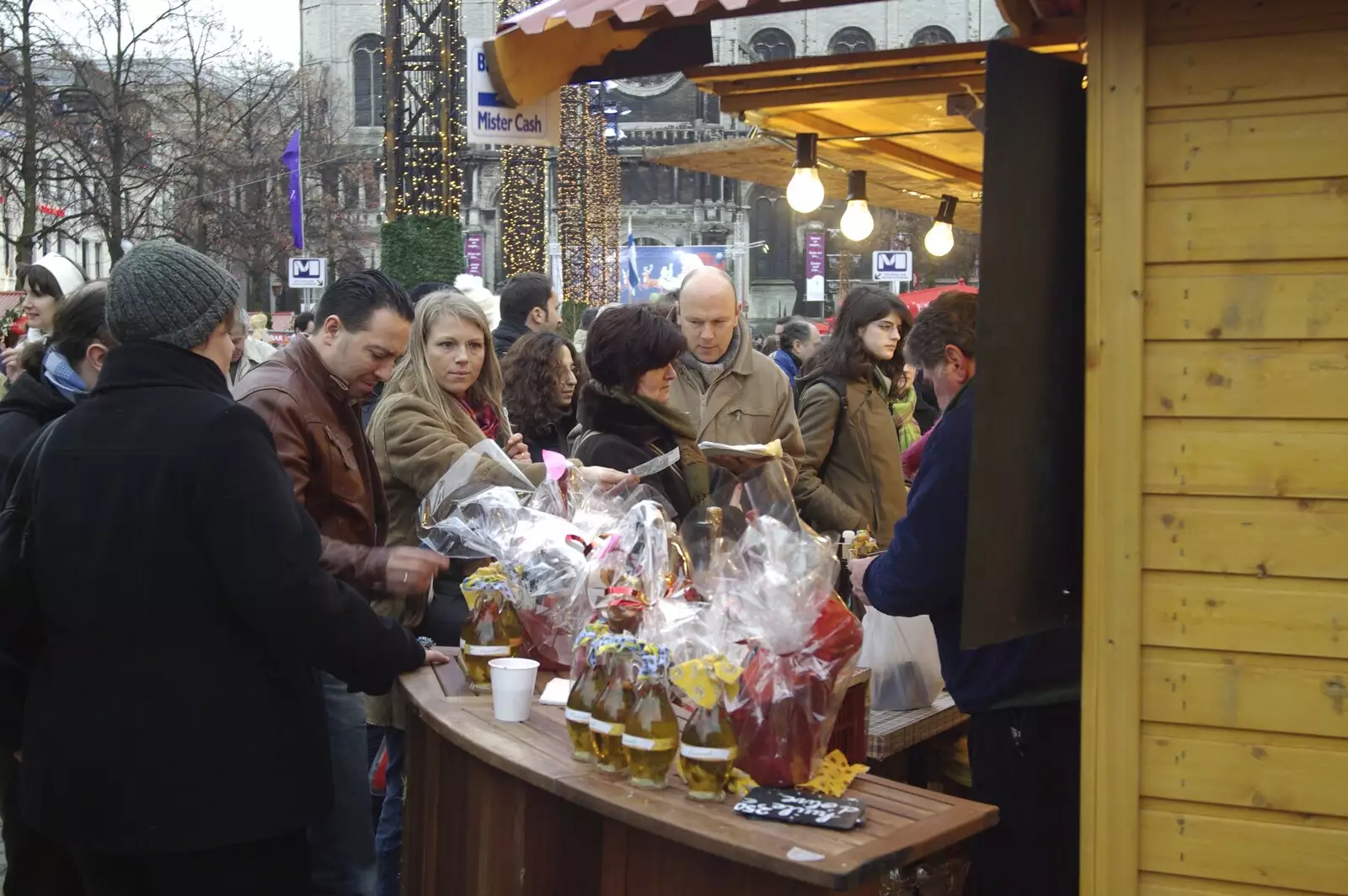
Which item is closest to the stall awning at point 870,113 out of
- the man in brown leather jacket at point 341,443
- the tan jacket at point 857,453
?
the tan jacket at point 857,453

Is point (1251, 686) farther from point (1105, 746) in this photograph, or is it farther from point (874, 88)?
point (874, 88)

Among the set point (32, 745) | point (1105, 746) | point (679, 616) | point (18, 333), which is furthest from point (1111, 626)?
point (18, 333)

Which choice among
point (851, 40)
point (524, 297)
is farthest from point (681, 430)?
point (851, 40)

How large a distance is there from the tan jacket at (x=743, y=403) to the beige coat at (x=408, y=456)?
1.12m

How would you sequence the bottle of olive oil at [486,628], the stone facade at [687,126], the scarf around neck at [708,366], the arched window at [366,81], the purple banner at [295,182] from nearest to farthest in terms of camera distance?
the bottle of olive oil at [486,628] < the scarf around neck at [708,366] < the purple banner at [295,182] < the stone facade at [687,126] < the arched window at [366,81]

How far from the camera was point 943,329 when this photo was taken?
11.7 feet

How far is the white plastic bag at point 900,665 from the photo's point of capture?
4.16 meters

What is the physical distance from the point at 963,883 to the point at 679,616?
1.93 metres

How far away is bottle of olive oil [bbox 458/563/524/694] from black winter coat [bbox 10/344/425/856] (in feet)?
2.19

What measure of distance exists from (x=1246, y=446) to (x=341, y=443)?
2.32m

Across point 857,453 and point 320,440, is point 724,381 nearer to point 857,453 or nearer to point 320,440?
point 857,453

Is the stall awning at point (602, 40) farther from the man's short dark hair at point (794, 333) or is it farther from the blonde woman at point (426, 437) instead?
the man's short dark hair at point (794, 333)

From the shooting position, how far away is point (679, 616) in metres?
2.96

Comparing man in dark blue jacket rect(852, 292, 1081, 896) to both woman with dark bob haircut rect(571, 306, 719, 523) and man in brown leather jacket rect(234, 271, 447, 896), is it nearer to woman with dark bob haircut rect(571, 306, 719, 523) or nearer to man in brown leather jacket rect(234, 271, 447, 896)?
woman with dark bob haircut rect(571, 306, 719, 523)
